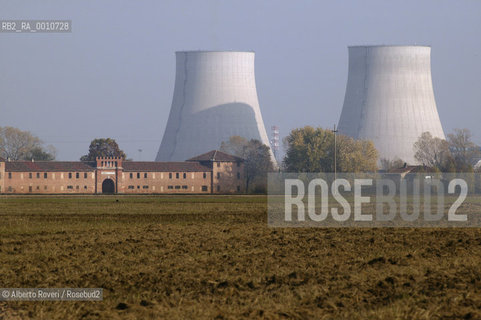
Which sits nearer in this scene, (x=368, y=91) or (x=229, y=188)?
(x=368, y=91)

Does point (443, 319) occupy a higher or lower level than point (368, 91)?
lower

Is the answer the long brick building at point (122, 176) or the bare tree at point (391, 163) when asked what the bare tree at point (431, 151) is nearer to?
the bare tree at point (391, 163)

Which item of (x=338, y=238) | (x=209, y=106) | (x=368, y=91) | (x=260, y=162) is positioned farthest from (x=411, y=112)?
(x=338, y=238)

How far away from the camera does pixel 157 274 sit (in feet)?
48.2

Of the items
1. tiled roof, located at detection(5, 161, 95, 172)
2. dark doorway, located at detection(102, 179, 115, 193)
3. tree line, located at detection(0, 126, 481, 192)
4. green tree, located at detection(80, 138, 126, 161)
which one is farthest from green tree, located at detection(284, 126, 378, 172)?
green tree, located at detection(80, 138, 126, 161)

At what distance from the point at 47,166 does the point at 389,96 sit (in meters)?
35.6

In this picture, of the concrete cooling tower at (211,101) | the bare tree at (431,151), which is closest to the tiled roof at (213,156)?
the concrete cooling tower at (211,101)

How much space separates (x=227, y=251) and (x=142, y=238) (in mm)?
4229

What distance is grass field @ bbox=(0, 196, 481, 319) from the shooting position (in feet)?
37.4

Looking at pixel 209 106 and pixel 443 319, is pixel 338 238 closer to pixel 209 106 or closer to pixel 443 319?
pixel 443 319

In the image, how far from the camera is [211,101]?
68.7 m

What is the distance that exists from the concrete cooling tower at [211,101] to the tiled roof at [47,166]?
11829 mm

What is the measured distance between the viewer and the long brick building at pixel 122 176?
82.5m

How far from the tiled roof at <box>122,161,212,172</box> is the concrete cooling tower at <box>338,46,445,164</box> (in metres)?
18.1
